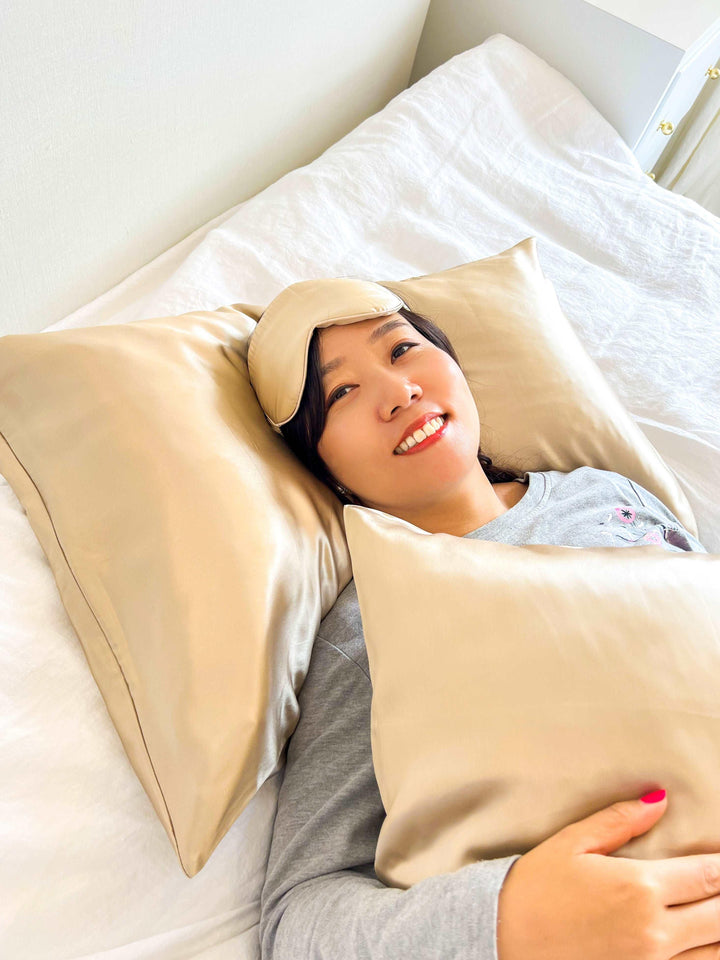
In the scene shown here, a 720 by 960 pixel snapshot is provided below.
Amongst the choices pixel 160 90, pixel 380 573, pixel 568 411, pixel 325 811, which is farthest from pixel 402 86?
pixel 325 811

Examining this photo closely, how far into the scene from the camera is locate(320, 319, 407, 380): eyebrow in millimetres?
916

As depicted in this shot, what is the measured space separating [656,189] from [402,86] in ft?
2.35

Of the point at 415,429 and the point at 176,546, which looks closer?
the point at 176,546

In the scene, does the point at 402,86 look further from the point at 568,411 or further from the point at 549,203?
the point at 568,411

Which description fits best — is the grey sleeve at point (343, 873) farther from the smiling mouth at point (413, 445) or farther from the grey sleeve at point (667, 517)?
the grey sleeve at point (667, 517)

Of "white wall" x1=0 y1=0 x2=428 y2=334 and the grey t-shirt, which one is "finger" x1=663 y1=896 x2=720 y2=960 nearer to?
the grey t-shirt

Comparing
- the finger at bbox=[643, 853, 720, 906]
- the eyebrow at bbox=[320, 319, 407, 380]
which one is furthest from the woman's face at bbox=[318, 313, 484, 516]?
the finger at bbox=[643, 853, 720, 906]

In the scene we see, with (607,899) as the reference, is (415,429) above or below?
above

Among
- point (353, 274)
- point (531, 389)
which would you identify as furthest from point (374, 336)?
point (353, 274)

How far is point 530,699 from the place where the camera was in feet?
2.05

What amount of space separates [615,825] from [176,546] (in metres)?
0.42

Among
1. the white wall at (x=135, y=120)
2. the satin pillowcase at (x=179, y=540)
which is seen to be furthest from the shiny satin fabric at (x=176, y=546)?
the white wall at (x=135, y=120)

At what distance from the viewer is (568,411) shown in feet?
3.58

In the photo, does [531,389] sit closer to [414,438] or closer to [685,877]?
[414,438]
